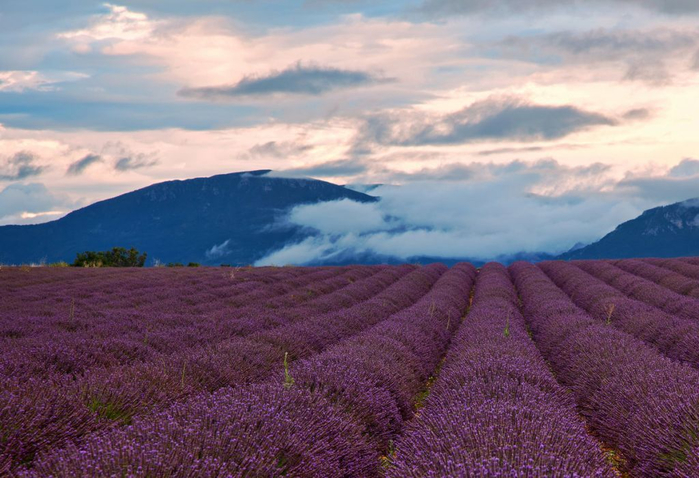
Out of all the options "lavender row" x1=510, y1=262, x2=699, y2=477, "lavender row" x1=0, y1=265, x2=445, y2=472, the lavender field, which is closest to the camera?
the lavender field

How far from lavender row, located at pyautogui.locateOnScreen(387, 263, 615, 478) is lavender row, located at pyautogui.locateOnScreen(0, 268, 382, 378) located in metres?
3.58

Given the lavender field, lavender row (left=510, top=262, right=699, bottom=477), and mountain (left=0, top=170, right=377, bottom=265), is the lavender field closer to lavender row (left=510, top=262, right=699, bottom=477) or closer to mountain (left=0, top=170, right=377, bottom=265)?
lavender row (left=510, top=262, right=699, bottom=477)

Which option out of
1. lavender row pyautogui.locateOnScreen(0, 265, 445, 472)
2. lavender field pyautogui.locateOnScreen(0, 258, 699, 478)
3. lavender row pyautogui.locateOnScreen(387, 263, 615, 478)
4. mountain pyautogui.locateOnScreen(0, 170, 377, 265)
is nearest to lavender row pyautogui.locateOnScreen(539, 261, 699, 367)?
lavender field pyautogui.locateOnScreen(0, 258, 699, 478)

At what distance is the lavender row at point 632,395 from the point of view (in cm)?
394

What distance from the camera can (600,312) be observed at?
1166cm

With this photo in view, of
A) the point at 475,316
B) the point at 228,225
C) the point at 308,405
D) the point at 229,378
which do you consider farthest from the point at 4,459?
the point at 228,225

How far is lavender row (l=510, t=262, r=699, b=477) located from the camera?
12.9ft

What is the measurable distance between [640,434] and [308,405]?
2.35m

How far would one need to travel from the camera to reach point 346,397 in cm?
466

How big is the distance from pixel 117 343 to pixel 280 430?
438cm

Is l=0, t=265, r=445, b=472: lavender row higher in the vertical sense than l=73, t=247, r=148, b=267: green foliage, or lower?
lower

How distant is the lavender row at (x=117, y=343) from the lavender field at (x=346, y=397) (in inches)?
1.0

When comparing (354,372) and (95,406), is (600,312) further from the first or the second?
(95,406)

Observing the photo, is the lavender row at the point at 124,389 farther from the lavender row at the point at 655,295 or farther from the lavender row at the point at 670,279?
the lavender row at the point at 670,279
